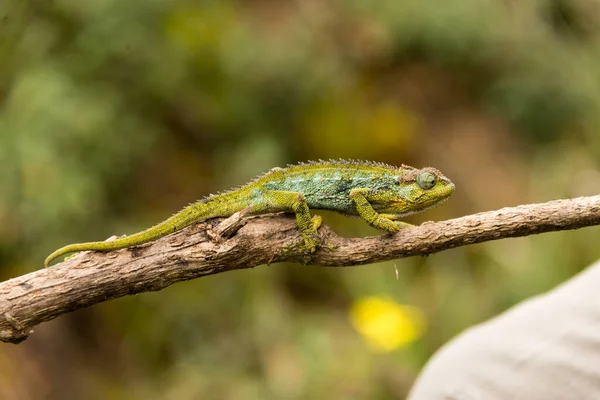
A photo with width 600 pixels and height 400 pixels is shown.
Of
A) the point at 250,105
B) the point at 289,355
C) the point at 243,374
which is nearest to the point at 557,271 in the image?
the point at 289,355

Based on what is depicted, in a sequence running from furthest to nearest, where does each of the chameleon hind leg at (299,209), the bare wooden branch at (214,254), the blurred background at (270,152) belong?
the blurred background at (270,152)
the chameleon hind leg at (299,209)
the bare wooden branch at (214,254)

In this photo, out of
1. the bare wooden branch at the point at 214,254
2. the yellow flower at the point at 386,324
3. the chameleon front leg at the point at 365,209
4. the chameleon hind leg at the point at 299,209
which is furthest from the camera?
the yellow flower at the point at 386,324

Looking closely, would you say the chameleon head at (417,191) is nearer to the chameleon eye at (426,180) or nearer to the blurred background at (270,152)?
the chameleon eye at (426,180)

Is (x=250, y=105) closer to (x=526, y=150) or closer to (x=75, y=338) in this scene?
(x=75, y=338)

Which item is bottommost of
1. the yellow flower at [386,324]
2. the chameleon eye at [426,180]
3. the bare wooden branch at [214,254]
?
the yellow flower at [386,324]

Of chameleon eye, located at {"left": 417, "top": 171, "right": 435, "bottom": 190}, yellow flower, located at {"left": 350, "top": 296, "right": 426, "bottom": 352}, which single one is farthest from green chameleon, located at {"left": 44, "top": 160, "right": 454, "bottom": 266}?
yellow flower, located at {"left": 350, "top": 296, "right": 426, "bottom": 352}

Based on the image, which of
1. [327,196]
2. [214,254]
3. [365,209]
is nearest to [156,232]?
[214,254]

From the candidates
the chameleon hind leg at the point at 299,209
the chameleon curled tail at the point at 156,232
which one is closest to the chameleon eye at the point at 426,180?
the chameleon hind leg at the point at 299,209
